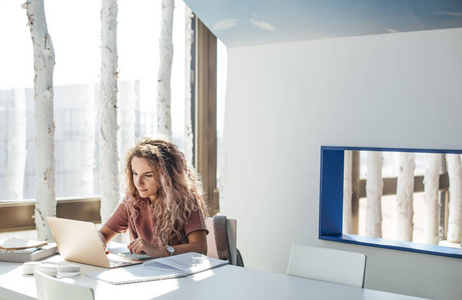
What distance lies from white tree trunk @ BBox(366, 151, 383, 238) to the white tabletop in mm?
4183

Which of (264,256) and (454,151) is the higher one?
(454,151)

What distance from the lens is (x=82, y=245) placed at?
2.46 metres

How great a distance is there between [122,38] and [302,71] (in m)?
1.95

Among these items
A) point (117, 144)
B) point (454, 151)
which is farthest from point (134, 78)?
point (454, 151)

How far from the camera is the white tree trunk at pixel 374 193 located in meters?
6.24

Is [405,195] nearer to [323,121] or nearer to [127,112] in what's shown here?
[323,121]

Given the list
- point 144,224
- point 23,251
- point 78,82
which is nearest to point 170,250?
point 144,224

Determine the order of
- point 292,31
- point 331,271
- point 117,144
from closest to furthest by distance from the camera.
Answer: point 331,271, point 292,31, point 117,144

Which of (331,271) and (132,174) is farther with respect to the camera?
(132,174)

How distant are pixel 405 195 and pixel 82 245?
15.8ft

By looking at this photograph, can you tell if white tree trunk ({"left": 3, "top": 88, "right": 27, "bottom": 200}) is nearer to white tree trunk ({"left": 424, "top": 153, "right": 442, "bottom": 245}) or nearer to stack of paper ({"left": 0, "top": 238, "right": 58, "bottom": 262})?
stack of paper ({"left": 0, "top": 238, "right": 58, "bottom": 262})

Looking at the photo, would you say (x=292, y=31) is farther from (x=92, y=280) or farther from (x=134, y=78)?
(x=92, y=280)

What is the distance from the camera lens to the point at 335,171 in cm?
407

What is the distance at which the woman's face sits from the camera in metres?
2.86
